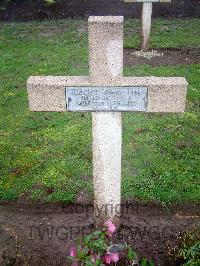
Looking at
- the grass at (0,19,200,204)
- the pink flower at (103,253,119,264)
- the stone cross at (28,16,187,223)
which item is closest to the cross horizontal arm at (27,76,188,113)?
the stone cross at (28,16,187,223)

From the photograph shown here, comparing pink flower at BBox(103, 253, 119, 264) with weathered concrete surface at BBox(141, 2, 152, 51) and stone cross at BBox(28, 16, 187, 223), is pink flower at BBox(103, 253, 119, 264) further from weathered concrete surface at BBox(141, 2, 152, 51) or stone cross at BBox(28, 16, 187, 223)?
weathered concrete surface at BBox(141, 2, 152, 51)

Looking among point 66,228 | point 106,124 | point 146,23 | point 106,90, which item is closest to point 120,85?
point 106,90

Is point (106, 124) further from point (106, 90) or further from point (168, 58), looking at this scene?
point (168, 58)

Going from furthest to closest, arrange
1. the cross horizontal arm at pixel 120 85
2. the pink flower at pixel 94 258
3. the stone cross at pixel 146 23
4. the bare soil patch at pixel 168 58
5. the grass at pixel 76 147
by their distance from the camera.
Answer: the stone cross at pixel 146 23
the bare soil patch at pixel 168 58
the grass at pixel 76 147
the cross horizontal arm at pixel 120 85
the pink flower at pixel 94 258

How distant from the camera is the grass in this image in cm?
462

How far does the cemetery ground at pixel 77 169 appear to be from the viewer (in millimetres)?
4004

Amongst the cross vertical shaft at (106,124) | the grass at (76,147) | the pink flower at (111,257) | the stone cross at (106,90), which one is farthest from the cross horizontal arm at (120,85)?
the grass at (76,147)

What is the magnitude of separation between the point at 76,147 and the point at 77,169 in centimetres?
48

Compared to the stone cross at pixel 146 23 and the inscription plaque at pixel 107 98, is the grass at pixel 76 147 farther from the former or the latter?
the inscription plaque at pixel 107 98

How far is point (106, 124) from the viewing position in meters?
3.40

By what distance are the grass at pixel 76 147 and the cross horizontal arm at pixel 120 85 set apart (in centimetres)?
148

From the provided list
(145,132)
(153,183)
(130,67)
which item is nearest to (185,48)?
(130,67)

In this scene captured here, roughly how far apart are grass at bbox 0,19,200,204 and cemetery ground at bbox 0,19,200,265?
1cm

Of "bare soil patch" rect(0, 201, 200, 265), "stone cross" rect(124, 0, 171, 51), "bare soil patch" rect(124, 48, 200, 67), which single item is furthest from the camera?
"stone cross" rect(124, 0, 171, 51)
